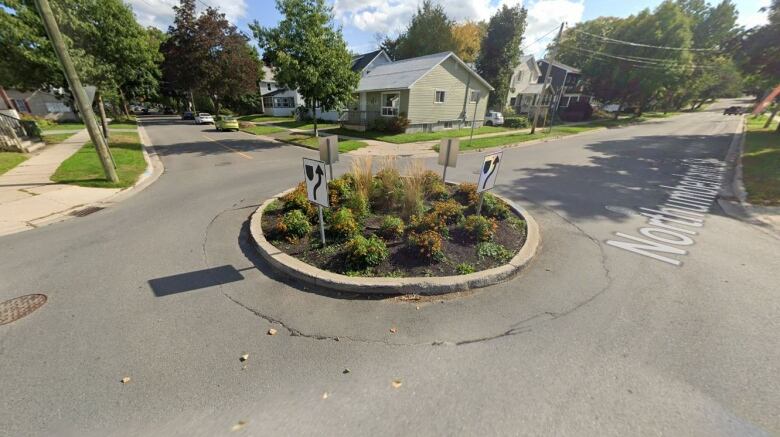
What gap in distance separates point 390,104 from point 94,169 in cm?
1783

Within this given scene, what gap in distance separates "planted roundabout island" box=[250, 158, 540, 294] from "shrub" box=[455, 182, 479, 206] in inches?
0.9

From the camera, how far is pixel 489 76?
105ft

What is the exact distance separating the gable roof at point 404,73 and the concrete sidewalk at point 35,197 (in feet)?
57.3

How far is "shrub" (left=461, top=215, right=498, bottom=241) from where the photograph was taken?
4.78 m

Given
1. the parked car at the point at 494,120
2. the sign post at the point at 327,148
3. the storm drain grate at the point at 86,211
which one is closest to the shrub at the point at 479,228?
the sign post at the point at 327,148

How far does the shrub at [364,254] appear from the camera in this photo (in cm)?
407

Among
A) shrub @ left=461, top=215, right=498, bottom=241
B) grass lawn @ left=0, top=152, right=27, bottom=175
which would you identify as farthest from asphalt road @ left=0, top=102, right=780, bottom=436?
grass lawn @ left=0, top=152, right=27, bottom=175

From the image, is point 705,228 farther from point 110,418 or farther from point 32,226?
point 32,226

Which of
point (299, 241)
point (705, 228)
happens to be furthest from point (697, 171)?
point (299, 241)

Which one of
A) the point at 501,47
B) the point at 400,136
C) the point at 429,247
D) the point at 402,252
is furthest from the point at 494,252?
the point at 501,47

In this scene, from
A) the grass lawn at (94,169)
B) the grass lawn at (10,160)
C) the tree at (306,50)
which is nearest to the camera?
the grass lawn at (94,169)

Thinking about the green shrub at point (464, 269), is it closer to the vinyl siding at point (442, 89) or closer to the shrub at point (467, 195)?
the shrub at point (467, 195)

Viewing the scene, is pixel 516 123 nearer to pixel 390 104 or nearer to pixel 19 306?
pixel 390 104

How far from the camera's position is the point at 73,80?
700cm
